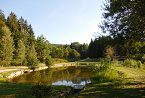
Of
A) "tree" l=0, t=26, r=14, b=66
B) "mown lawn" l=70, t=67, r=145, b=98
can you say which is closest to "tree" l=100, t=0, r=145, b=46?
"mown lawn" l=70, t=67, r=145, b=98

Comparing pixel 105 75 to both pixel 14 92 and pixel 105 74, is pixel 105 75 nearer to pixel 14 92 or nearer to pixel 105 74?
pixel 105 74

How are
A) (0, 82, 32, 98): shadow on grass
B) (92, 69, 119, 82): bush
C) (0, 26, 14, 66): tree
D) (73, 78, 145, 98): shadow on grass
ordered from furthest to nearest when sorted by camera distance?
(0, 26, 14, 66): tree < (92, 69, 119, 82): bush < (0, 82, 32, 98): shadow on grass < (73, 78, 145, 98): shadow on grass

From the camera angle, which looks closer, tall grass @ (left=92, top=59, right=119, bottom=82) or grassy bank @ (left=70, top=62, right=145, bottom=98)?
grassy bank @ (left=70, top=62, right=145, bottom=98)

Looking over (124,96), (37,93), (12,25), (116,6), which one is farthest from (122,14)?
(12,25)

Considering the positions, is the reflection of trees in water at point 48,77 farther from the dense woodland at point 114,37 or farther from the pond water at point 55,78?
the dense woodland at point 114,37

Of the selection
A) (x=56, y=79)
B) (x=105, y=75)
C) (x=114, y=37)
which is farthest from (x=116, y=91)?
(x=56, y=79)

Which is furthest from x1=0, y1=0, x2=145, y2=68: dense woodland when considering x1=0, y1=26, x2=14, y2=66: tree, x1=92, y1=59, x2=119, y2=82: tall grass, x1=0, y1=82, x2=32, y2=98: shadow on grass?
x1=0, y1=82, x2=32, y2=98: shadow on grass

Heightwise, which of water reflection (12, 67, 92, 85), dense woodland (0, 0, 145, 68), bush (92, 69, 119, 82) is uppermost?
dense woodland (0, 0, 145, 68)

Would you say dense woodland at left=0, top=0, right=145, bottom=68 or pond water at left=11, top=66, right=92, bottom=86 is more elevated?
dense woodland at left=0, top=0, right=145, bottom=68

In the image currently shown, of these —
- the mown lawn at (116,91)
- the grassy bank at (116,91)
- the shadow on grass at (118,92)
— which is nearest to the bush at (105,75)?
the grassy bank at (116,91)

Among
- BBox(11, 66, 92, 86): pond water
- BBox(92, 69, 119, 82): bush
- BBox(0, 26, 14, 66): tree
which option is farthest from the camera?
BBox(0, 26, 14, 66): tree

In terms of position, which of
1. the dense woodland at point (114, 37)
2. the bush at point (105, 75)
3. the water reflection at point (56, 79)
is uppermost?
the dense woodland at point (114, 37)

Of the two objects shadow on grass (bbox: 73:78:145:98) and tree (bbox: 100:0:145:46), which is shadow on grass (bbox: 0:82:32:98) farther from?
tree (bbox: 100:0:145:46)

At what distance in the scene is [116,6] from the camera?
212 inches
